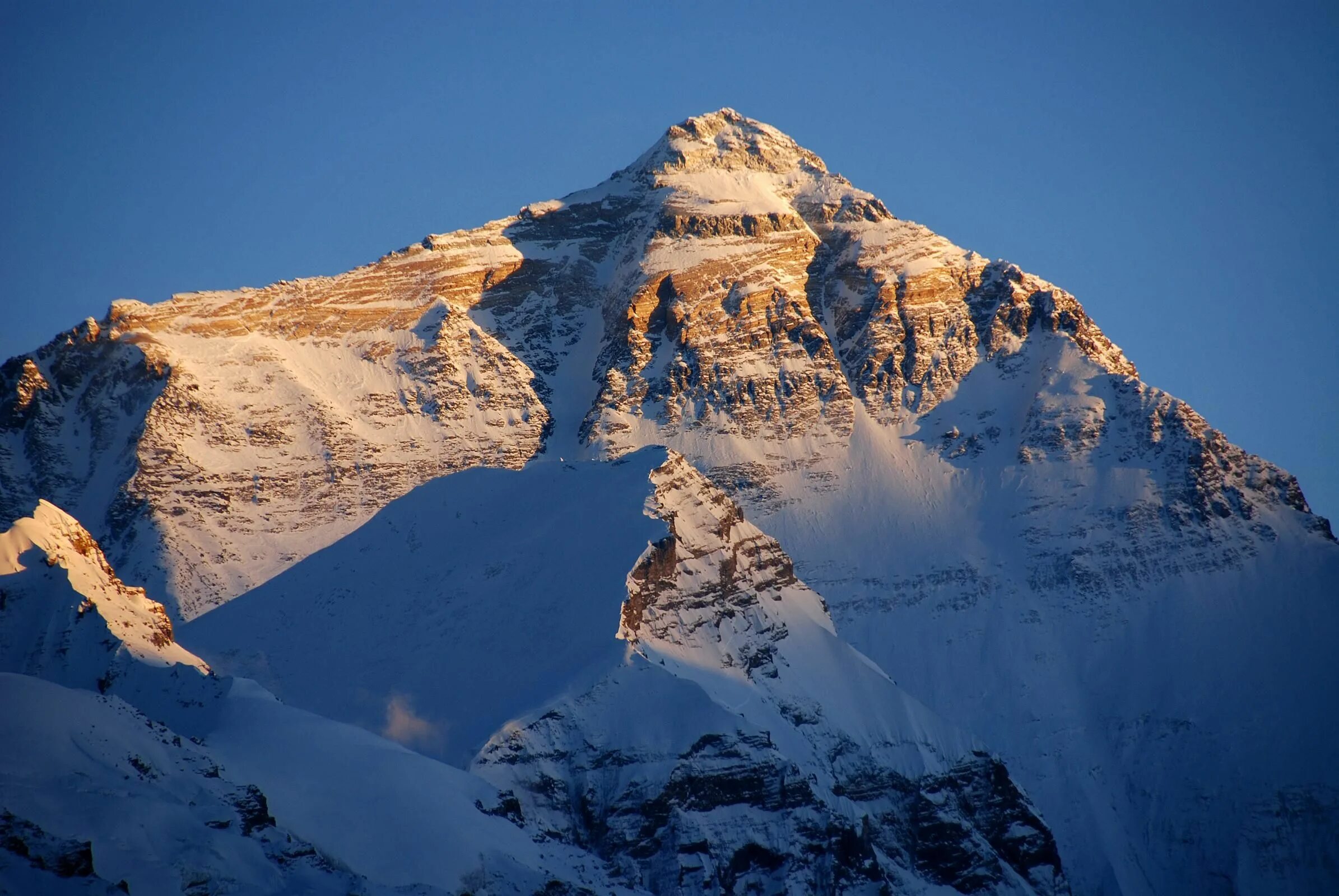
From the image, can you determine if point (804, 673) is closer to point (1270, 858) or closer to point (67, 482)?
point (1270, 858)

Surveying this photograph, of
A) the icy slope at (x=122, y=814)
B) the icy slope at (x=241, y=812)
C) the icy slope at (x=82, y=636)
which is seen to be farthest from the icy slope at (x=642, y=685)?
the icy slope at (x=122, y=814)

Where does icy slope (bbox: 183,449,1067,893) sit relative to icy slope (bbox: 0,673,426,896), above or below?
above

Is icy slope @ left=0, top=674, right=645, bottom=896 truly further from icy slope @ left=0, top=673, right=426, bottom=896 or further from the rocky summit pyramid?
the rocky summit pyramid

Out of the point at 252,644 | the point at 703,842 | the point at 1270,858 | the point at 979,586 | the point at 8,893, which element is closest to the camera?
the point at 8,893

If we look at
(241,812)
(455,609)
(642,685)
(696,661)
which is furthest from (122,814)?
(455,609)

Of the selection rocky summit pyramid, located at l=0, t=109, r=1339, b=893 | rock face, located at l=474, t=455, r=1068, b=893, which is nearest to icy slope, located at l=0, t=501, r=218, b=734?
rocky summit pyramid, located at l=0, t=109, r=1339, b=893

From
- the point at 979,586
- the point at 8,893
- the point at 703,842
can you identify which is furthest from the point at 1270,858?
the point at 8,893

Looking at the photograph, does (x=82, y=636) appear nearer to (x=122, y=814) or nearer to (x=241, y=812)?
(x=241, y=812)

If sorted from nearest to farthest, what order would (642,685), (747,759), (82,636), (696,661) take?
(82,636)
(747,759)
(642,685)
(696,661)
